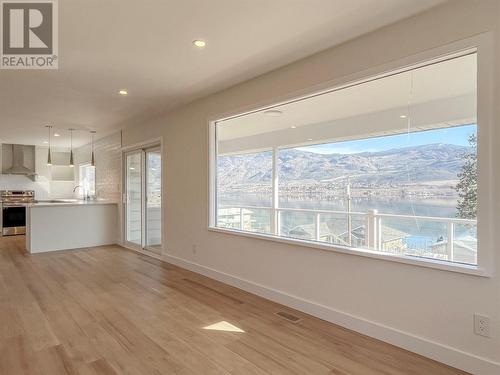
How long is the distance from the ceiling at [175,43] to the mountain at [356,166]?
123cm

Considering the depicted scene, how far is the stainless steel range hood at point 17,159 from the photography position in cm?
856

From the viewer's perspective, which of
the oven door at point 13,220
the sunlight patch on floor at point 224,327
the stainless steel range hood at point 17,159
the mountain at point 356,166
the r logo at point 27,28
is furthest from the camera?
the stainless steel range hood at point 17,159

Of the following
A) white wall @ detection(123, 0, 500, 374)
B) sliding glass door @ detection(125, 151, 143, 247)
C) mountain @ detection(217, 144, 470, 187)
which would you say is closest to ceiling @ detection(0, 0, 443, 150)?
white wall @ detection(123, 0, 500, 374)

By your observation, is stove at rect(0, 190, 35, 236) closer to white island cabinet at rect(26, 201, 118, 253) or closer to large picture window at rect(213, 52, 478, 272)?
white island cabinet at rect(26, 201, 118, 253)

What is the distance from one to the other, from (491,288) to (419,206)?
4.52ft

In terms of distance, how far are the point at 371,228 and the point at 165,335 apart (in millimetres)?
3028

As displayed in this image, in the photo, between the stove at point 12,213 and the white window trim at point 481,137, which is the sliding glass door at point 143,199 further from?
the white window trim at point 481,137

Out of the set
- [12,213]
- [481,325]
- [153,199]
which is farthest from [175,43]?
[12,213]

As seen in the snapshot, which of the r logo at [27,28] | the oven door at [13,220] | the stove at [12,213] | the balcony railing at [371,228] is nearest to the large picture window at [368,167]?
the balcony railing at [371,228]

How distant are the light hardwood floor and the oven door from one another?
506 cm

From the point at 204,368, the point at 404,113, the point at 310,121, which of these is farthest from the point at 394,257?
the point at 310,121

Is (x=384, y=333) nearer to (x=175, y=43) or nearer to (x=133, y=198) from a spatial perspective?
(x=175, y=43)

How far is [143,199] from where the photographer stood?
6090 mm

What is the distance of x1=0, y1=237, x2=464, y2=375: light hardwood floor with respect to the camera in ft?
6.93
